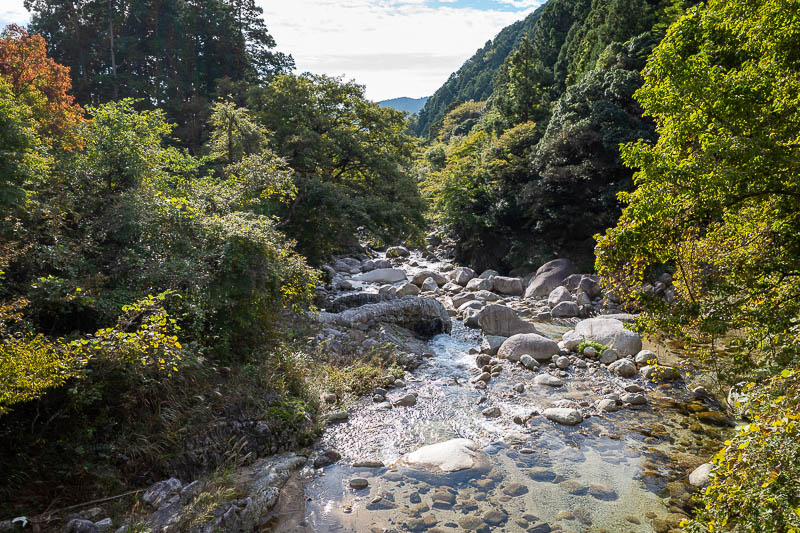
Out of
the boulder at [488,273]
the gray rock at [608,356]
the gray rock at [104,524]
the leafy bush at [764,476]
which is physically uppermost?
the leafy bush at [764,476]

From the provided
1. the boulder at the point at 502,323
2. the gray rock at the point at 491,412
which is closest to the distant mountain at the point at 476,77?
the boulder at the point at 502,323

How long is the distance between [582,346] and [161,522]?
32.9 ft

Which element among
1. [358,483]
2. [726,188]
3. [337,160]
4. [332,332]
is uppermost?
[337,160]

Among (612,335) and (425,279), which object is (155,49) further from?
(612,335)

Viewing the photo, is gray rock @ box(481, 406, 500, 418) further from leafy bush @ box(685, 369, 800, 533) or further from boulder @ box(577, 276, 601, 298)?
boulder @ box(577, 276, 601, 298)

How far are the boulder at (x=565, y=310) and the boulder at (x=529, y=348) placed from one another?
4518 millimetres

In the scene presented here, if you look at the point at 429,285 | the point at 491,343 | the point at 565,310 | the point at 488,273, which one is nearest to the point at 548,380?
the point at 491,343

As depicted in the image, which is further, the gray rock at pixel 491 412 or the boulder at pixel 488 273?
the boulder at pixel 488 273

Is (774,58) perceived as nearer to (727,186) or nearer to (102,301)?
(727,186)

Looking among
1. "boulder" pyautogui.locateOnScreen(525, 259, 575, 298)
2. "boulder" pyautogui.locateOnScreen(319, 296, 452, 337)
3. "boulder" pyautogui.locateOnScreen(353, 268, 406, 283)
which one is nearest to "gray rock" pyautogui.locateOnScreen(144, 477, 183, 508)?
"boulder" pyautogui.locateOnScreen(319, 296, 452, 337)

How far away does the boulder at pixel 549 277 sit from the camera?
765 inches

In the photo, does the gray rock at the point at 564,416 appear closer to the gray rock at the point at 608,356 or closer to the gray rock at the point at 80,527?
the gray rock at the point at 608,356

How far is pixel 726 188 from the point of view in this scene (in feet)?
17.7

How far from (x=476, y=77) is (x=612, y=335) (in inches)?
3079
